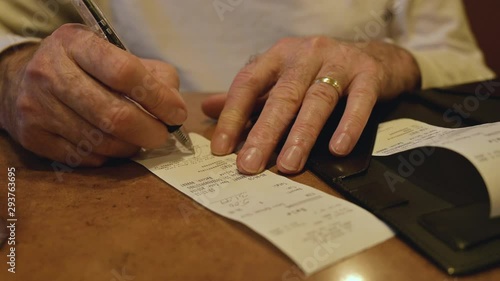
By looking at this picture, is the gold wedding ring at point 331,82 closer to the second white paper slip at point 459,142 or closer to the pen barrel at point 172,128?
the second white paper slip at point 459,142

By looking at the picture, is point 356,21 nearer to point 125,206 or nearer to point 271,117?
point 271,117

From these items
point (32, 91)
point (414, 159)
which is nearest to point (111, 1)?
point (32, 91)

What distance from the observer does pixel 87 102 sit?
561 millimetres

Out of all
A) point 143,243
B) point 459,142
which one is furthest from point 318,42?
point 143,243

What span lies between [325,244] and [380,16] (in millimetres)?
766

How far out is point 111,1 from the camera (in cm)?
98

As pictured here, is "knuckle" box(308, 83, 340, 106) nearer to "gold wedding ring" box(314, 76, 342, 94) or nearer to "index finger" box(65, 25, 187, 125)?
"gold wedding ring" box(314, 76, 342, 94)

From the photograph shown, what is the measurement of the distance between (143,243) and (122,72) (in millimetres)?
204

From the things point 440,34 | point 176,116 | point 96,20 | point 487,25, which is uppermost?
point 96,20

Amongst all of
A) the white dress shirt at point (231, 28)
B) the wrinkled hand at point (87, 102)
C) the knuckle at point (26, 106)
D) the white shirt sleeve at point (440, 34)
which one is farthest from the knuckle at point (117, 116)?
the white shirt sleeve at point (440, 34)

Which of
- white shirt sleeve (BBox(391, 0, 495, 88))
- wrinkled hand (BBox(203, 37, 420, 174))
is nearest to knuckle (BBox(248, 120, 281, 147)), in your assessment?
wrinkled hand (BBox(203, 37, 420, 174))

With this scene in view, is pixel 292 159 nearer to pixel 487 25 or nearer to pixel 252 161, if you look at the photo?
pixel 252 161

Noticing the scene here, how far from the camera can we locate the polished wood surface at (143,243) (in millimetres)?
400

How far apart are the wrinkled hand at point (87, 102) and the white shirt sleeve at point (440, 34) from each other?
70 cm
